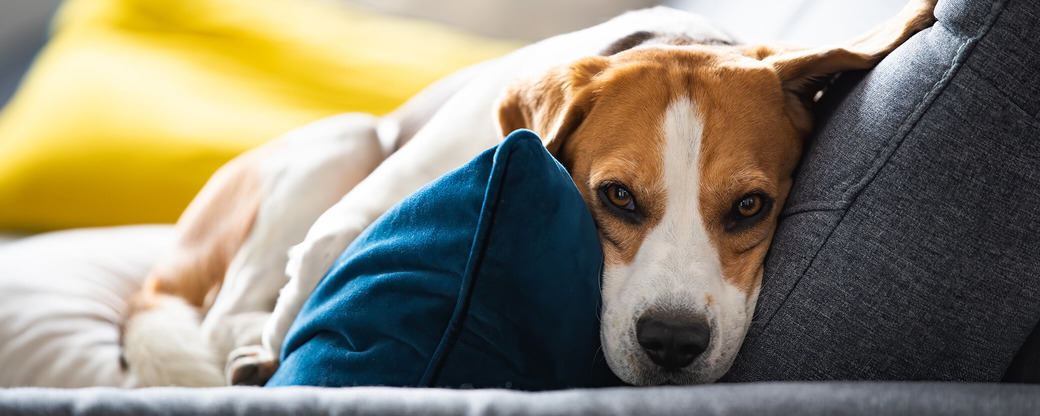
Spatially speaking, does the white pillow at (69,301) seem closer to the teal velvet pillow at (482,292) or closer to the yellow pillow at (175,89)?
the yellow pillow at (175,89)

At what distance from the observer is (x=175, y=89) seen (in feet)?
9.82

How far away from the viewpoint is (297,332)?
1243mm

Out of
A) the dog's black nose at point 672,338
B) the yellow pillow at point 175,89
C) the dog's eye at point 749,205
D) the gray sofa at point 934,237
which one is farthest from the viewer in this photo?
the yellow pillow at point 175,89

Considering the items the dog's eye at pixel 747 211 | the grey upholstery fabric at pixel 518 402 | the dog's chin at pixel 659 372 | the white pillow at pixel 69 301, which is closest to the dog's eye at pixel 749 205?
the dog's eye at pixel 747 211

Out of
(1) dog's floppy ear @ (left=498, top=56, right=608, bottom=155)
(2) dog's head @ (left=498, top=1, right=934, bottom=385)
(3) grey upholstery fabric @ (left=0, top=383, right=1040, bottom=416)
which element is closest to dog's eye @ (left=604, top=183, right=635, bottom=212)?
(2) dog's head @ (left=498, top=1, right=934, bottom=385)

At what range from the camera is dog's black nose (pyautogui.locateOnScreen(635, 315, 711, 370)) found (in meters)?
1.20

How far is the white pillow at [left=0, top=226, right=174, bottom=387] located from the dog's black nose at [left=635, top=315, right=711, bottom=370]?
1.29m

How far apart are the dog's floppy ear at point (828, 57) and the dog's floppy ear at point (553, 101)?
361 mm

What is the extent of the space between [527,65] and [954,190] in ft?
3.60

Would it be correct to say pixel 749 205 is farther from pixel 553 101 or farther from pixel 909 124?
pixel 553 101

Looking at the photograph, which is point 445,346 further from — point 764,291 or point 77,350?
point 77,350

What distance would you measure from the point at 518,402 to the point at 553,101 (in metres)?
0.79

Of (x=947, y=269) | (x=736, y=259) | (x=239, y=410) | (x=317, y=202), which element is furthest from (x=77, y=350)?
(x=947, y=269)

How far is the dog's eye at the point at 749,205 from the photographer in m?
1.34
